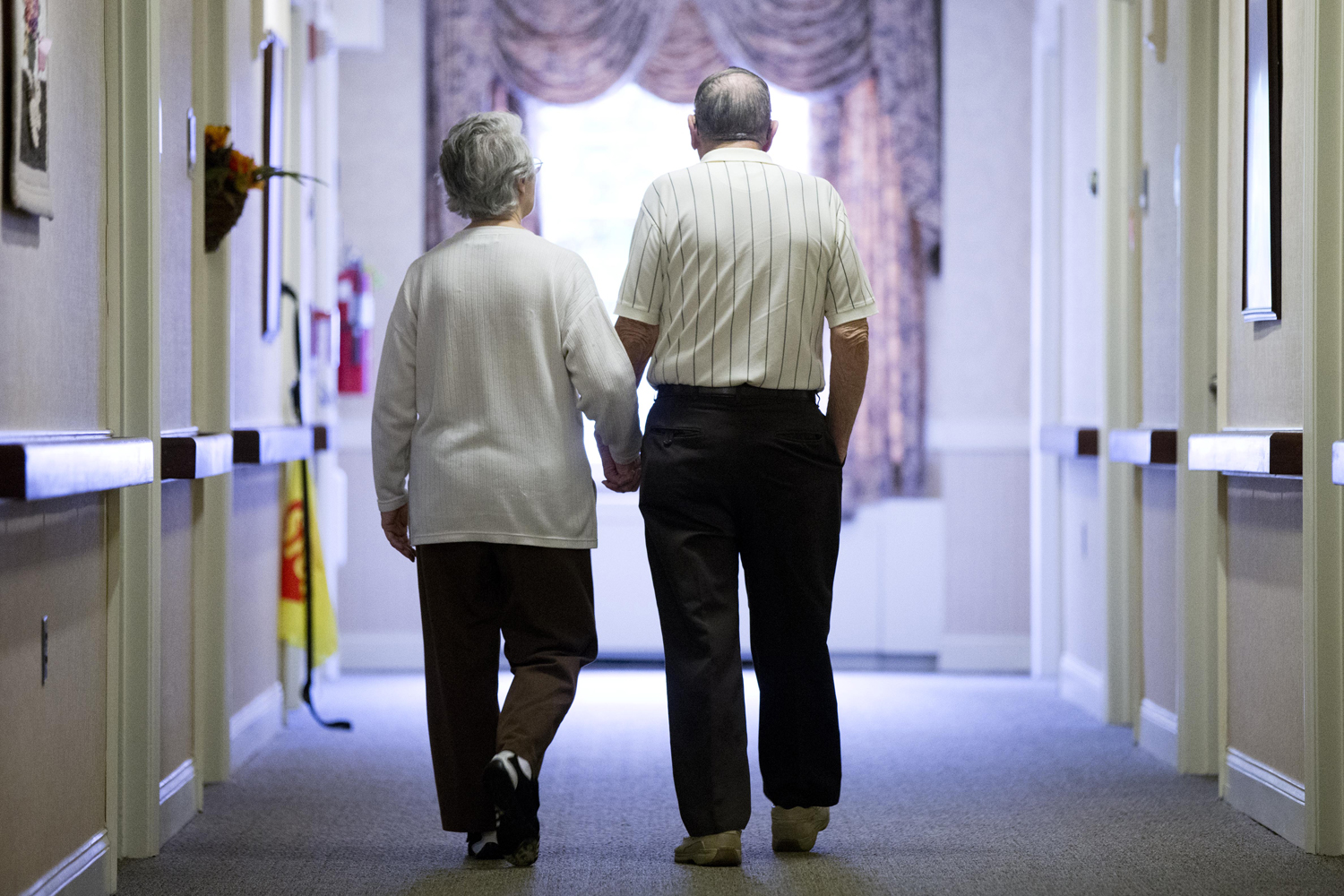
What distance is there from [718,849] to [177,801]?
47.8 inches

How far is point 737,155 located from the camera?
8.77ft

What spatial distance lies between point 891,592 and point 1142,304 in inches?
70.6

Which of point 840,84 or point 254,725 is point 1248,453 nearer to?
point 254,725

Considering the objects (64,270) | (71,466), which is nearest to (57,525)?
(71,466)

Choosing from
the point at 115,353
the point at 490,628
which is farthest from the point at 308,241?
the point at 490,628

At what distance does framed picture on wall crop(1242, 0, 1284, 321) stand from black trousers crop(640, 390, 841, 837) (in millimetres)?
1085

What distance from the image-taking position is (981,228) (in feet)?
18.3

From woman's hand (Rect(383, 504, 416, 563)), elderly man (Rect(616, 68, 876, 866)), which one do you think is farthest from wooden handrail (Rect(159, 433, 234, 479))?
elderly man (Rect(616, 68, 876, 866))

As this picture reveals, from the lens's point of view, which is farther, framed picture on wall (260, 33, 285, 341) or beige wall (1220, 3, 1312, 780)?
framed picture on wall (260, 33, 285, 341)

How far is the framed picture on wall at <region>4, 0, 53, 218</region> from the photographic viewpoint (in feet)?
6.77

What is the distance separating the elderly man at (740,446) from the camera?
2.59m

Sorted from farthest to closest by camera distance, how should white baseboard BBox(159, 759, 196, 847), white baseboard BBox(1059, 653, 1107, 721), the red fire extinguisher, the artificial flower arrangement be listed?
the red fire extinguisher → white baseboard BBox(1059, 653, 1107, 721) → the artificial flower arrangement → white baseboard BBox(159, 759, 196, 847)

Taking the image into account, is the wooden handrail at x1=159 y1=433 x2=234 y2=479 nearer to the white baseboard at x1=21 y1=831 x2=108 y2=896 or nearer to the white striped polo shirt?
the white baseboard at x1=21 y1=831 x2=108 y2=896

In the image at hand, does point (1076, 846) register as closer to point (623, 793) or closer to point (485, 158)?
point (623, 793)
